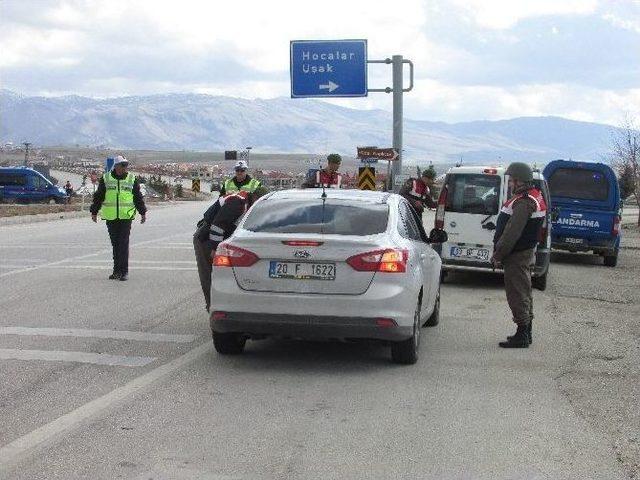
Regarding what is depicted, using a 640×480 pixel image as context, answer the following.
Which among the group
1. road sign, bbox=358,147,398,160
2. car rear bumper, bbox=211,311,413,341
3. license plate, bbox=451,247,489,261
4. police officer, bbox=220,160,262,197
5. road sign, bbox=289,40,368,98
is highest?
road sign, bbox=289,40,368,98

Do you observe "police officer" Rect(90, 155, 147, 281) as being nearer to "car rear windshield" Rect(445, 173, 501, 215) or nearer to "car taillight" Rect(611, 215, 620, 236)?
"car rear windshield" Rect(445, 173, 501, 215)

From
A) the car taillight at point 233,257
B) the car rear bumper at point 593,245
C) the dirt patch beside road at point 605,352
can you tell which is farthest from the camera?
the car rear bumper at point 593,245

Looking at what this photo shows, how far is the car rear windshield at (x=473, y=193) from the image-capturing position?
15492 mm

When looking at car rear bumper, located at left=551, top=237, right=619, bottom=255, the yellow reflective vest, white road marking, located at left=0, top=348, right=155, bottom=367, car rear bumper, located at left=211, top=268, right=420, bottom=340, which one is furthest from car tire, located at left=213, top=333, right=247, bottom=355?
car rear bumper, located at left=551, top=237, right=619, bottom=255

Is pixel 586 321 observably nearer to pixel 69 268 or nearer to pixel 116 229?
pixel 116 229

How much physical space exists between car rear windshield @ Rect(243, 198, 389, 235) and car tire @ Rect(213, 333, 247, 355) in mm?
977

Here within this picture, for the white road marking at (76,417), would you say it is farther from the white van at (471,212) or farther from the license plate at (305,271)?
the white van at (471,212)

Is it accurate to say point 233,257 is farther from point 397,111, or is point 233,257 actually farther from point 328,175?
point 397,111

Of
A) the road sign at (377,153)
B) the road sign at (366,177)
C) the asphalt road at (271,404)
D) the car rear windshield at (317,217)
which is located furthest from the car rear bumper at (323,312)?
the road sign at (366,177)

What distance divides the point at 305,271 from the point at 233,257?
65 cm

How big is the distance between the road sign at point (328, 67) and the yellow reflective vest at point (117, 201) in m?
14.7

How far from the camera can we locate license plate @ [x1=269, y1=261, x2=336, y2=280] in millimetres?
7922

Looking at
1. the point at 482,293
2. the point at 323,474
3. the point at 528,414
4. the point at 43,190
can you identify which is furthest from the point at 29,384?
the point at 43,190

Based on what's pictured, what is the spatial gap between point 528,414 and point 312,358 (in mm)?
2512
